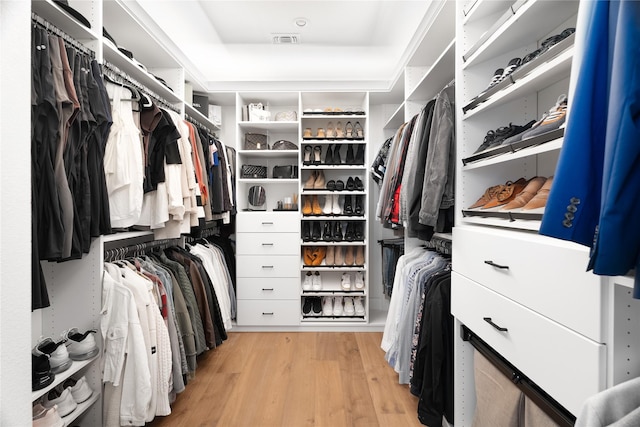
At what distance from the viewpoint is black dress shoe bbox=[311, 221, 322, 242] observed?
3033 mm

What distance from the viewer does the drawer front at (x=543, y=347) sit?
71cm

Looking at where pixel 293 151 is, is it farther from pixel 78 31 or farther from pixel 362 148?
pixel 78 31

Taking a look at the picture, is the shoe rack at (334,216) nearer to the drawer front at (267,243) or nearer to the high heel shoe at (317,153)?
the high heel shoe at (317,153)

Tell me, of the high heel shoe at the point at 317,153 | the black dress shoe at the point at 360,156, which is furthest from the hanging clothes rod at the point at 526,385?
the high heel shoe at the point at 317,153

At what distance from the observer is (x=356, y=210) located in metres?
3.10

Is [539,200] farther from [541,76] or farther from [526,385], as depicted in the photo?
[526,385]

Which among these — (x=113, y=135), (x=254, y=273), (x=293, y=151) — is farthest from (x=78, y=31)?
(x=254, y=273)

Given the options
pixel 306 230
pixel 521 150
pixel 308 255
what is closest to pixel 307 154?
pixel 306 230

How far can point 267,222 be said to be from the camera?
291cm

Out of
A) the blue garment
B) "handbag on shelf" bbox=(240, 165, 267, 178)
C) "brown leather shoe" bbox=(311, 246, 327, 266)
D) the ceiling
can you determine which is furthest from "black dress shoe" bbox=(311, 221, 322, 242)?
the blue garment

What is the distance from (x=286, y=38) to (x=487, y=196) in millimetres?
2108

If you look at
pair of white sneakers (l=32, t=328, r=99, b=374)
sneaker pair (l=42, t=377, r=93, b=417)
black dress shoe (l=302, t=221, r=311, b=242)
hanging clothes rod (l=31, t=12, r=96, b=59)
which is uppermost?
hanging clothes rod (l=31, t=12, r=96, b=59)

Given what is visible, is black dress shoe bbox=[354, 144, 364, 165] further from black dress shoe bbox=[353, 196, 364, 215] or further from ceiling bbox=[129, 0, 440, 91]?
ceiling bbox=[129, 0, 440, 91]

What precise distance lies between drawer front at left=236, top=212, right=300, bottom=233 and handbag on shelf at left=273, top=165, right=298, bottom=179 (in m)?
0.46
